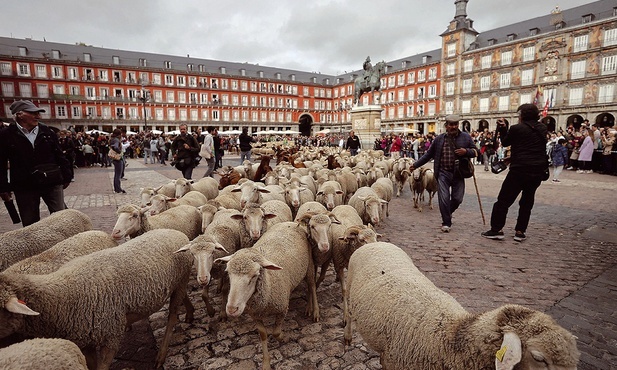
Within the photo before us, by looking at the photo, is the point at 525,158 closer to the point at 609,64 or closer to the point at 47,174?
the point at 47,174

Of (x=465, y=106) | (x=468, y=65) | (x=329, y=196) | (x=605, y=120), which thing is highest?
(x=468, y=65)

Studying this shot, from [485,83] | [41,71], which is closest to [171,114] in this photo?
[41,71]

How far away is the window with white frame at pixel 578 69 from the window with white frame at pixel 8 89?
246 feet

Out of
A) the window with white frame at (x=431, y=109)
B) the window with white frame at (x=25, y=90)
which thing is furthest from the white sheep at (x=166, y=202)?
the window with white frame at (x=25, y=90)

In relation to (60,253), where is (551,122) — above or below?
above

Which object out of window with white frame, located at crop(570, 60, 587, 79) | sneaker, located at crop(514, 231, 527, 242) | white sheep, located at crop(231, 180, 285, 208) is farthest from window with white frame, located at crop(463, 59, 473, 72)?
white sheep, located at crop(231, 180, 285, 208)

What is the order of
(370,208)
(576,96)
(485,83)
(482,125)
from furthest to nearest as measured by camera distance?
1. (482,125)
2. (485,83)
3. (576,96)
4. (370,208)

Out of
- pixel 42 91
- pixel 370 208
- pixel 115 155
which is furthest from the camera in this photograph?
pixel 42 91

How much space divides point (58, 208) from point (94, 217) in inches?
119

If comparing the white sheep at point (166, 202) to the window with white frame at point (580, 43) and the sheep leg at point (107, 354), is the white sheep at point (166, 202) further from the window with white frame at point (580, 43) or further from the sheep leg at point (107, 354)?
the window with white frame at point (580, 43)

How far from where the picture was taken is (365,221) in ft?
18.4

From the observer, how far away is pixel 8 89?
146 feet

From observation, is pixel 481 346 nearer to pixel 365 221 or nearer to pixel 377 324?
pixel 377 324

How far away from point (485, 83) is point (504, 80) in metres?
2.49
